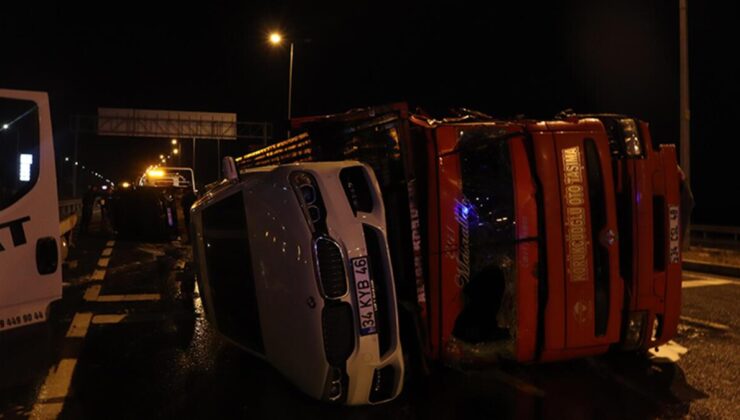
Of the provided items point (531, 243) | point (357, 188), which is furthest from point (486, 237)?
point (357, 188)

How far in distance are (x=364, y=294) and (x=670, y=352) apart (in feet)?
11.7

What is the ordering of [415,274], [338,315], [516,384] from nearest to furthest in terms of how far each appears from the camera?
1. [338,315]
2. [415,274]
3. [516,384]

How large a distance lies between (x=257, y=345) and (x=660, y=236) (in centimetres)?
298

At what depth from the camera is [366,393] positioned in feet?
12.5

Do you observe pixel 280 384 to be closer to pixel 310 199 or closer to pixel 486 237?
pixel 310 199

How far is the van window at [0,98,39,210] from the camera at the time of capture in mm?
3723

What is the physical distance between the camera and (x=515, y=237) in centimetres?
415

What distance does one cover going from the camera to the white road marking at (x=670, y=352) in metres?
5.56

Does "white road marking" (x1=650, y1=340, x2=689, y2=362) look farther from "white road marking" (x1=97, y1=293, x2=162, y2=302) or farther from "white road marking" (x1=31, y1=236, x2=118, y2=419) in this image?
"white road marking" (x1=97, y1=293, x2=162, y2=302)

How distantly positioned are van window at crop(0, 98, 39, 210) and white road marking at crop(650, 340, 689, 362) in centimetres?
510

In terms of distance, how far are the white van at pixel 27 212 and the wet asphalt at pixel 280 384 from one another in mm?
236

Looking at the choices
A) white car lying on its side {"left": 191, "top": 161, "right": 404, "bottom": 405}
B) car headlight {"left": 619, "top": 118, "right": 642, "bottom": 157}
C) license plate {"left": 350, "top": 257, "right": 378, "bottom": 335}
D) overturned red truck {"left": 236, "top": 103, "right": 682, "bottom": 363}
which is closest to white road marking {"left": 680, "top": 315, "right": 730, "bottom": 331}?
overturned red truck {"left": 236, "top": 103, "right": 682, "bottom": 363}

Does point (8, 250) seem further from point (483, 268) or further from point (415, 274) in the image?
point (483, 268)

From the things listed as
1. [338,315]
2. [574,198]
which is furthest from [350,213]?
[574,198]
